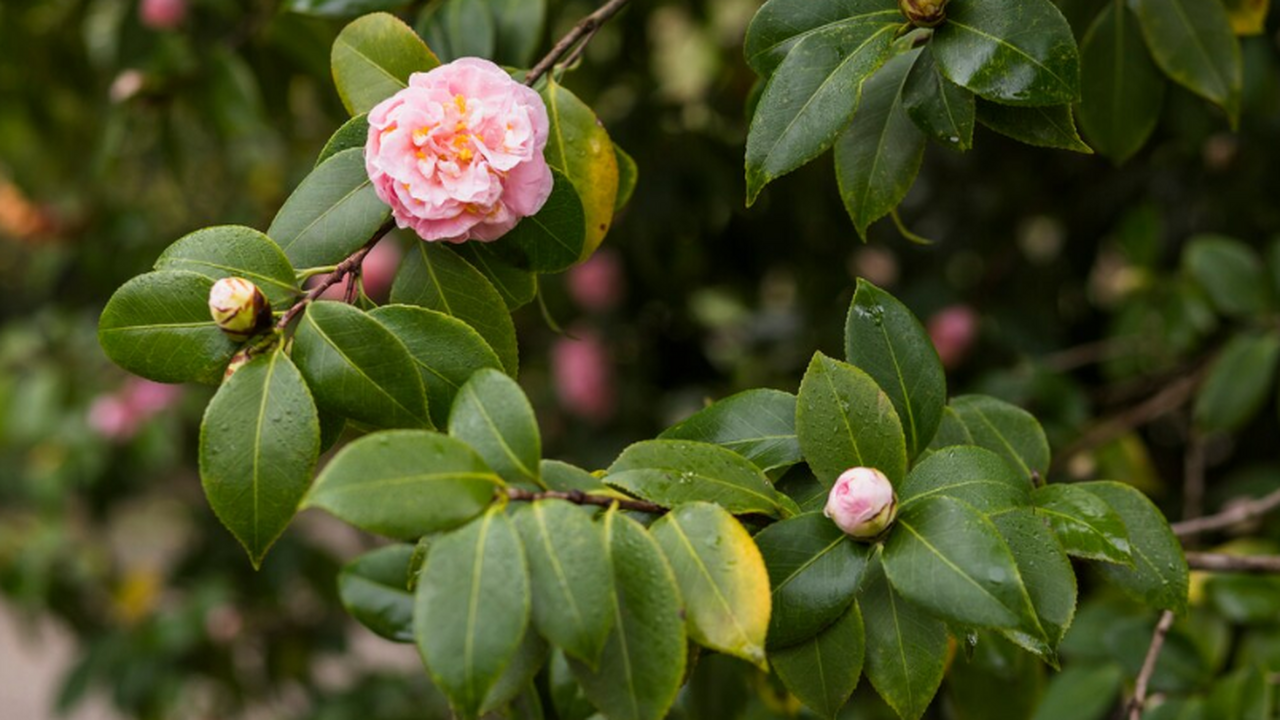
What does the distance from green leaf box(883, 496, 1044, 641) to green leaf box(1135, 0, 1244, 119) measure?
0.39 m

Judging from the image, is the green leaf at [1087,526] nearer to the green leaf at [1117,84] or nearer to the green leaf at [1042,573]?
the green leaf at [1042,573]

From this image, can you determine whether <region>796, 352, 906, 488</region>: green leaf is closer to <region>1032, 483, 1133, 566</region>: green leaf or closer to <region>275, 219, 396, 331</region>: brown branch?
<region>1032, 483, 1133, 566</region>: green leaf

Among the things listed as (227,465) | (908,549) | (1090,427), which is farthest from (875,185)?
(1090,427)

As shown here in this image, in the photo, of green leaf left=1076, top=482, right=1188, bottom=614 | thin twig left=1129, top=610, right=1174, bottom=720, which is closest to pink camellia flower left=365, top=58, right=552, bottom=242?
green leaf left=1076, top=482, right=1188, bottom=614

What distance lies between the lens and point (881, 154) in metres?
0.63

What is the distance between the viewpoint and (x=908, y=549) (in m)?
0.53

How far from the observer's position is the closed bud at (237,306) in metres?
0.54

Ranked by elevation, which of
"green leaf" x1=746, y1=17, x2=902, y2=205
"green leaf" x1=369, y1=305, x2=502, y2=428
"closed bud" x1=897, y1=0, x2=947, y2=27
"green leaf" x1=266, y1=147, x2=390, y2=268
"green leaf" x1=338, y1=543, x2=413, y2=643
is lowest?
"green leaf" x1=338, y1=543, x2=413, y2=643

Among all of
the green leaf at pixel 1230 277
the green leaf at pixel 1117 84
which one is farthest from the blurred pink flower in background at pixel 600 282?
the green leaf at pixel 1117 84

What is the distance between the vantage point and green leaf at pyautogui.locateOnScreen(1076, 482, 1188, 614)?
609mm

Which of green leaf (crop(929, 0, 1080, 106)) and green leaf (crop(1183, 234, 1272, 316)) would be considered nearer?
green leaf (crop(929, 0, 1080, 106))

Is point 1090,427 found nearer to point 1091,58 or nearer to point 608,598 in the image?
point 1091,58

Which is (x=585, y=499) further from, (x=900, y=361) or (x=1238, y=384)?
(x=1238, y=384)

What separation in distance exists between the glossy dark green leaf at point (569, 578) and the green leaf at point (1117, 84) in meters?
0.50
